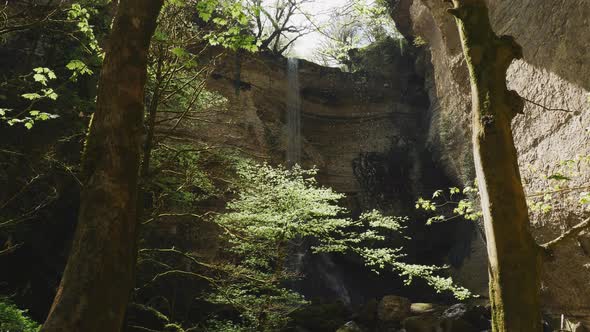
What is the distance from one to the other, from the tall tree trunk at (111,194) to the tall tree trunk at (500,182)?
94.2 inches

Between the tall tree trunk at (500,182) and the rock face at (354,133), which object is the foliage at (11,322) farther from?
the rock face at (354,133)

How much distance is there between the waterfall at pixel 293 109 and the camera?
806 inches

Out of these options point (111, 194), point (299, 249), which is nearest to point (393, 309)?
point (299, 249)

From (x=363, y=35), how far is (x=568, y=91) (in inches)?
839

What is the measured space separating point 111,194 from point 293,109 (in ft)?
64.3

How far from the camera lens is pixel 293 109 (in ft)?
71.5

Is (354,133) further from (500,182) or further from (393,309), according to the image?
(500,182)

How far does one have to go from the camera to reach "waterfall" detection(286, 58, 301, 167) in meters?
20.5

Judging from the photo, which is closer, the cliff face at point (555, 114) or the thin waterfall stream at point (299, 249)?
the cliff face at point (555, 114)

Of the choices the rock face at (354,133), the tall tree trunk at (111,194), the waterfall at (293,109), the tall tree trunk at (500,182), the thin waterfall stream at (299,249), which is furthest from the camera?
the waterfall at (293,109)

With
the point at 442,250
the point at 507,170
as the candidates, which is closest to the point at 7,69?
the point at 507,170

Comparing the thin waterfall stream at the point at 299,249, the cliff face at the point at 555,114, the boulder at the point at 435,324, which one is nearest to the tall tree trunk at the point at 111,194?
the cliff face at the point at 555,114

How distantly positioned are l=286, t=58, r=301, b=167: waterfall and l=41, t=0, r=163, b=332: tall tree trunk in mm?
17384

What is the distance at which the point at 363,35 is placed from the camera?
26.4 m
